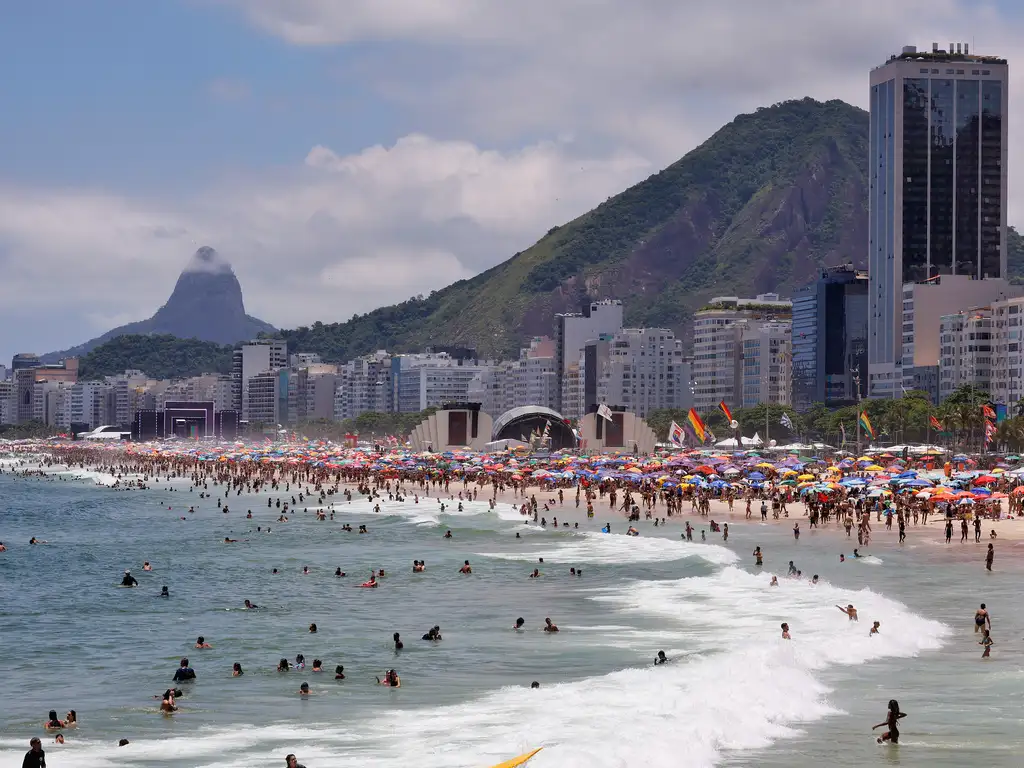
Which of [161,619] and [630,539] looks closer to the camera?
[161,619]

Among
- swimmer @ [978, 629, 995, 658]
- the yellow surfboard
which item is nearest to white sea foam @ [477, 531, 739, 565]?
swimmer @ [978, 629, 995, 658]

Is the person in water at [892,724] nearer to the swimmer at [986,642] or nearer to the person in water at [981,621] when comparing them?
the swimmer at [986,642]

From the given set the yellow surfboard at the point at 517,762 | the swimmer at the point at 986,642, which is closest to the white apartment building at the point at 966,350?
the swimmer at the point at 986,642

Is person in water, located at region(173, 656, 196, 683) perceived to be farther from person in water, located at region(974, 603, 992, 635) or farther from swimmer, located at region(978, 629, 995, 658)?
person in water, located at region(974, 603, 992, 635)

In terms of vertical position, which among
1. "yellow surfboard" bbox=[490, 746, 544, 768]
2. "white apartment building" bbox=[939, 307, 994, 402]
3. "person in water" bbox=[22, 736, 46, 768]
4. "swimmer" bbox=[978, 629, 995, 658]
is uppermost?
"white apartment building" bbox=[939, 307, 994, 402]

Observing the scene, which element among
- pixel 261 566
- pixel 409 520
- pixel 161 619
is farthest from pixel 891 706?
pixel 409 520

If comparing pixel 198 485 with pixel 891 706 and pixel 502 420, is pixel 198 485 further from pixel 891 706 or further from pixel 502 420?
pixel 891 706
